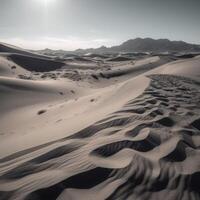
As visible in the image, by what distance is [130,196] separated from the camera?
239cm

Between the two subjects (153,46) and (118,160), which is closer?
(118,160)

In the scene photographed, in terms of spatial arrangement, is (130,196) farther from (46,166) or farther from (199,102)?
(199,102)

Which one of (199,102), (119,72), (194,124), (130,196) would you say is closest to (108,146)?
(130,196)

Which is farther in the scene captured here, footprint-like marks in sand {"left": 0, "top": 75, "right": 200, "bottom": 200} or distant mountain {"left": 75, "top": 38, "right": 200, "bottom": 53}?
distant mountain {"left": 75, "top": 38, "right": 200, "bottom": 53}

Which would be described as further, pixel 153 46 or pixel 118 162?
pixel 153 46

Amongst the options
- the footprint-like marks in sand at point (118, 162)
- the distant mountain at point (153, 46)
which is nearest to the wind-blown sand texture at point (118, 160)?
the footprint-like marks in sand at point (118, 162)

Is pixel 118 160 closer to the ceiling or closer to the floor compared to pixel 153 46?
closer to the floor

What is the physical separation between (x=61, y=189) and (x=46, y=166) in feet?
1.97

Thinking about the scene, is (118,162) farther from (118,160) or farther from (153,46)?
(153,46)

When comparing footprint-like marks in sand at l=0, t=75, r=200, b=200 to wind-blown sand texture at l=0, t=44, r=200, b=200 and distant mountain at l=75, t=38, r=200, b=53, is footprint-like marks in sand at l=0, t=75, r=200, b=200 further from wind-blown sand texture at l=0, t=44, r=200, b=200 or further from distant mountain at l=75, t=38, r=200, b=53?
distant mountain at l=75, t=38, r=200, b=53

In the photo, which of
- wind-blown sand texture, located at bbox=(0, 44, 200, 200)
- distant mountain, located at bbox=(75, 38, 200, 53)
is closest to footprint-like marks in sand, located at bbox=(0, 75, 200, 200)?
wind-blown sand texture, located at bbox=(0, 44, 200, 200)

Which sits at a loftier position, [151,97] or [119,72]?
[151,97]

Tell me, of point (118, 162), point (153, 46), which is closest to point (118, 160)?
point (118, 162)

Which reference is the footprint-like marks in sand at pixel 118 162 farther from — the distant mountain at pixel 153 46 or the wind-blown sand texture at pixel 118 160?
the distant mountain at pixel 153 46
